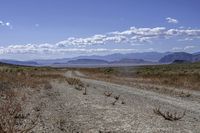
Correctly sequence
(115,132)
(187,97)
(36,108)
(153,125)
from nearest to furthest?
(115,132), (153,125), (36,108), (187,97)

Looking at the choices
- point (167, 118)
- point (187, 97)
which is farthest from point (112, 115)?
point (187, 97)

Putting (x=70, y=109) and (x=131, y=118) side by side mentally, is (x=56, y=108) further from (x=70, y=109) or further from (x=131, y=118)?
(x=131, y=118)

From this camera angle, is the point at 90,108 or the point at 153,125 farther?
the point at 90,108

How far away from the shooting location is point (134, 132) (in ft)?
37.3

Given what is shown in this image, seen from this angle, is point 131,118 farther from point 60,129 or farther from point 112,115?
point 60,129

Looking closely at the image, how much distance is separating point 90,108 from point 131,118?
3.21 m

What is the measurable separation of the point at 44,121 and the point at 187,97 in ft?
46.4

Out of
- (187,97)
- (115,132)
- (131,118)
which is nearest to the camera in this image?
(115,132)

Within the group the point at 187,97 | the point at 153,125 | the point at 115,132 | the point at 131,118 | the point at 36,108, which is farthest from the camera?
the point at 187,97

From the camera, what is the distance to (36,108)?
1628 cm

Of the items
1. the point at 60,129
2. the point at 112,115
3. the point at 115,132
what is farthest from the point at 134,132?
the point at 112,115

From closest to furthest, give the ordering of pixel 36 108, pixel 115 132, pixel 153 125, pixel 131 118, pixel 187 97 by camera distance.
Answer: pixel 115 132
pixel 153 125
pixel 131 118
pixel 36 108
pixel 187 97

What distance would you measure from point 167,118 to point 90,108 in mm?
3901

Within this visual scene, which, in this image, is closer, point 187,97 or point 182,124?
point 182,124
